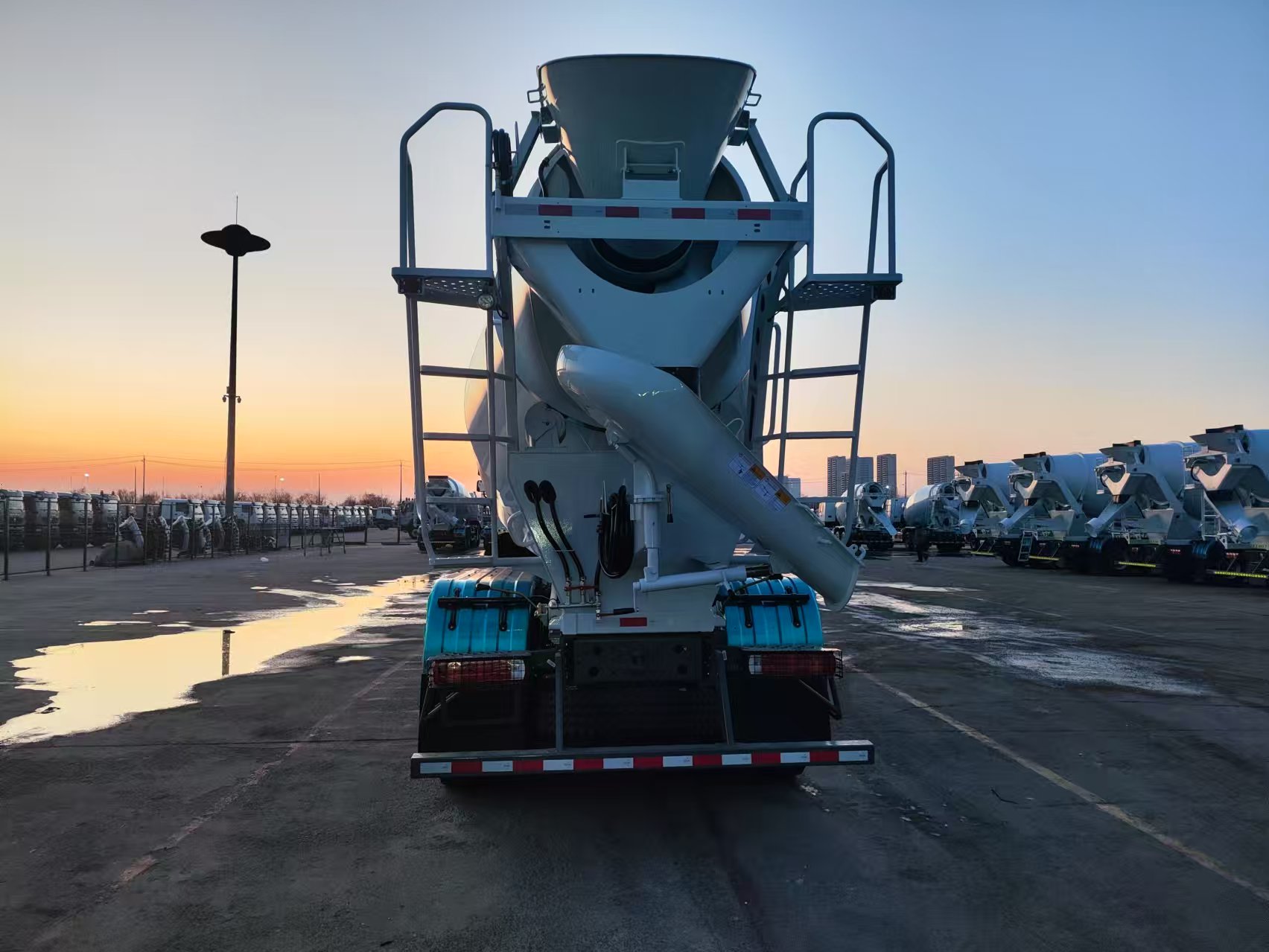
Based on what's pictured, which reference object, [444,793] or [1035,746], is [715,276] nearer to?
[444,793]

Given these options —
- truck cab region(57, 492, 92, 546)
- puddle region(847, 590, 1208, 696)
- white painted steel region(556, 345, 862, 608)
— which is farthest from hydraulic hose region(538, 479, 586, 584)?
truck cab region(57, 492, 92, 546)

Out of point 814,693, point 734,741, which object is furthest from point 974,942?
point 814,693

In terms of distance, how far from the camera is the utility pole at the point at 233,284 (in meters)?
42.5

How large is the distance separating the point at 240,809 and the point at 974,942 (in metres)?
4.33

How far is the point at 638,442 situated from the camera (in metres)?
4.94

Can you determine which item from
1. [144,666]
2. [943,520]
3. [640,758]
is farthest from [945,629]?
[943,520]

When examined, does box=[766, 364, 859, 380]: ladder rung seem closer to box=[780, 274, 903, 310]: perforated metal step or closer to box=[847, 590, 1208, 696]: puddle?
box=[780, 274, 903, 310]: perforated metal step

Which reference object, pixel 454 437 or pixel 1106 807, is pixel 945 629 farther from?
pixel 454 437

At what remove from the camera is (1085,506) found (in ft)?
102

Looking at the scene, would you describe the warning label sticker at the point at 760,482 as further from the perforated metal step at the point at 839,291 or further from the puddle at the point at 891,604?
the puddle at the point at 891,604

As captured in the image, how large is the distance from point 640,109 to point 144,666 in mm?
9164

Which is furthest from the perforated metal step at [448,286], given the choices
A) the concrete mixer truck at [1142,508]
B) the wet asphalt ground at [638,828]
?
the concrete mixer truck at [1142,508]

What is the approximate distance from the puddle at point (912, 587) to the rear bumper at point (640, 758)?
59.6 ft

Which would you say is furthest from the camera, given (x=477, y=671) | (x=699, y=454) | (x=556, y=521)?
(x=556, y=521)
